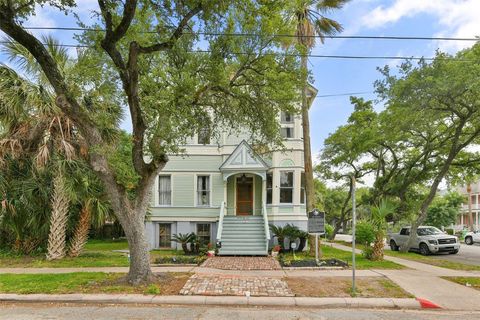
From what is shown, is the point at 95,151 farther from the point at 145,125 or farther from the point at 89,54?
the point at 89,54

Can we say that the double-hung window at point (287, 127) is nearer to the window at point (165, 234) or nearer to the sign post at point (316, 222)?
the sign post at point (316, 222)

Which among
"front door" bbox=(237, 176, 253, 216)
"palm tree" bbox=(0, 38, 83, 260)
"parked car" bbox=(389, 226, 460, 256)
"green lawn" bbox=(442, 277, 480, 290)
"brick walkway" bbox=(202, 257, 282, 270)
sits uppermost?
"palm tree" bbox=(0, 38, 83, 260)

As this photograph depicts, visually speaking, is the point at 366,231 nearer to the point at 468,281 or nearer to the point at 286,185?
the point at 468,281

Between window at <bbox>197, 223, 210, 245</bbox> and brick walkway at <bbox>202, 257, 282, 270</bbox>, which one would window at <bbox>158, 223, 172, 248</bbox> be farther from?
brick walkway at <bbox>202, 257, 282, 270</bbox>

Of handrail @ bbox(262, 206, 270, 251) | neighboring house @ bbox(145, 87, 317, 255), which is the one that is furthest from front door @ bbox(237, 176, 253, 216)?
handrail @ bbox(262, 206, 270, 251)

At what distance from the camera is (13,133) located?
41.8 ft

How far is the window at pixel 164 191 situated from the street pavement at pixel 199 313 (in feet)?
36.5

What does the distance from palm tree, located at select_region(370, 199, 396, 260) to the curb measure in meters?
5.79

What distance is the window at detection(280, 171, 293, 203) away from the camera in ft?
57.8

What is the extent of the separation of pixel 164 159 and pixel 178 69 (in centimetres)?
248

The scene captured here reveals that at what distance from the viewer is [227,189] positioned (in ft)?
61.6

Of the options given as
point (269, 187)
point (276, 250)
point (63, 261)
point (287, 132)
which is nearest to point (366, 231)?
point (276, 250)

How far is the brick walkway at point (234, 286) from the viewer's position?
8.08 m

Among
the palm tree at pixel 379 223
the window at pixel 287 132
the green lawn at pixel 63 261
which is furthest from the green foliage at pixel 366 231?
the green lawn at pixel 63 261
